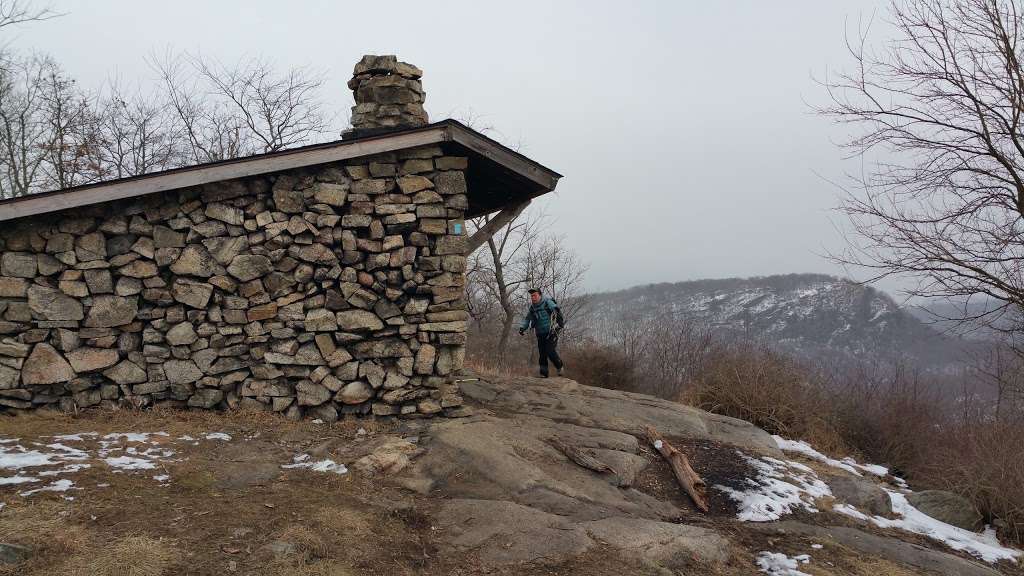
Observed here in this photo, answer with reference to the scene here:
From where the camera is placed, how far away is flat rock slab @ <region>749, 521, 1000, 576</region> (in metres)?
4.50

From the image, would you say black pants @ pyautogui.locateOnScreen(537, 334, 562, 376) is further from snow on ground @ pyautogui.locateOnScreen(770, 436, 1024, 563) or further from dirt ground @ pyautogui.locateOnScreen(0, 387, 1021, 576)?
dirt ground @ pyautogui.locateOnScreen(0, 387, 1021, 576)

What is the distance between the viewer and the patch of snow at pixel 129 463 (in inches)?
185

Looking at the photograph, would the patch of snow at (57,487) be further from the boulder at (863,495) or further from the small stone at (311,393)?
the boulder at (863,495)

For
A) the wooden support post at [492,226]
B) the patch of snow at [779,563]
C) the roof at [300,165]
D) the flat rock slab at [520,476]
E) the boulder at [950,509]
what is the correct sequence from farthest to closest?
the wooden support post at [492,226], the boulder at [950,509], the roof at [300,165], the flat rock slab at [520,476], the patch of snow at [779,563]

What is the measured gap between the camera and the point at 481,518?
4.36 m

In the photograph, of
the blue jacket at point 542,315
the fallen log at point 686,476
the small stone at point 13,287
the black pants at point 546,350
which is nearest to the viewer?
the fallen log at point 686,476

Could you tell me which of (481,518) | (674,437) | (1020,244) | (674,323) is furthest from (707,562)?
(674,323)

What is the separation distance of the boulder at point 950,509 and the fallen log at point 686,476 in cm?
280

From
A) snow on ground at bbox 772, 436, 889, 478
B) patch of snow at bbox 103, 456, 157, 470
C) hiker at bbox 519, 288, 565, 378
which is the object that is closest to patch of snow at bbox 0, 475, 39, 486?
patch of snow at bbox 103, 456, 157, 470

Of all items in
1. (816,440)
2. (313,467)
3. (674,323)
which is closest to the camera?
(313,467)

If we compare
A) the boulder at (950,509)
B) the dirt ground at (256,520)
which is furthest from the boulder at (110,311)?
the boulder at (950,509)

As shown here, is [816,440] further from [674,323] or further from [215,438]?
[674,323]

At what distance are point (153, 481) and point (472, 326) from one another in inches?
796

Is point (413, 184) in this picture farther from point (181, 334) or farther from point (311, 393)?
point (181, 334)
